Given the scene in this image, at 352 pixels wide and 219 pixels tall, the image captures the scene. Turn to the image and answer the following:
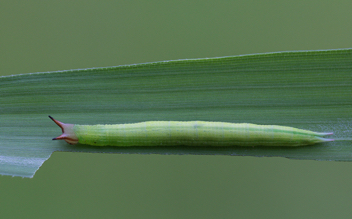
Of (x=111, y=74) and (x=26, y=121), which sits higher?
(x=111, y=74)

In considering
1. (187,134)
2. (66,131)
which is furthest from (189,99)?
(66,131)

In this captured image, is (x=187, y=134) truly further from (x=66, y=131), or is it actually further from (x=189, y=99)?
(x=66, y=131)

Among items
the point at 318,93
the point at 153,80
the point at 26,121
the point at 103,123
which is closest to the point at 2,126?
the point at 26,121

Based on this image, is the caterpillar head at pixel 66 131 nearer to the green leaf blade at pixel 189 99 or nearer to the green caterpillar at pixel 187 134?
the green caterpillar at pixel 187 134

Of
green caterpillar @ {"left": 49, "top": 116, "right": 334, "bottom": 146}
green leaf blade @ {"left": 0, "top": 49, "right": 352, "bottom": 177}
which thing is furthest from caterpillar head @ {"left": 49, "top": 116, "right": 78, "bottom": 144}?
green leaf blade @ {"left": 0, "top": 49, "right": 352, "bottom": 177}

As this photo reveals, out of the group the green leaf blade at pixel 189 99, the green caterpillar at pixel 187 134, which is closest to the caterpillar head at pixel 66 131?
the green caterpillar at pixel 187 134

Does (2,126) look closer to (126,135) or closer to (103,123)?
(103,123)

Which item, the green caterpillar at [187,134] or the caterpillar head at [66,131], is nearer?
the green caterpillar at [187,134]

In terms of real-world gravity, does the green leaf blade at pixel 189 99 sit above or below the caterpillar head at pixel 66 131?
above
